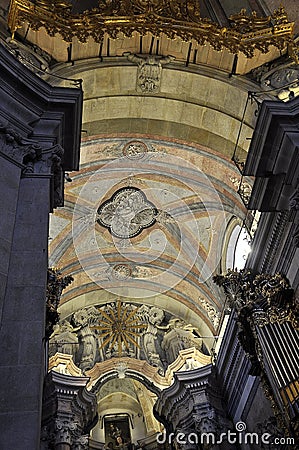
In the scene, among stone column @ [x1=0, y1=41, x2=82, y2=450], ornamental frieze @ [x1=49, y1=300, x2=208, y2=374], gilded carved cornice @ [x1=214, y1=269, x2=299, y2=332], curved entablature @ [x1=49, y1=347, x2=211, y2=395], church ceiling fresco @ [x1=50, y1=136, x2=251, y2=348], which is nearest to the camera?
stone column @ [x1=0, y1=41, x2=82, y2=450]

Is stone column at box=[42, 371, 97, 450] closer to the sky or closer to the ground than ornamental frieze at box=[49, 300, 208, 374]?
closer to the ground

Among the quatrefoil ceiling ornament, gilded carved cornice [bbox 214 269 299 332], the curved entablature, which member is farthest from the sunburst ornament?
gilded carved cornice [bbox 214 269 299 332]

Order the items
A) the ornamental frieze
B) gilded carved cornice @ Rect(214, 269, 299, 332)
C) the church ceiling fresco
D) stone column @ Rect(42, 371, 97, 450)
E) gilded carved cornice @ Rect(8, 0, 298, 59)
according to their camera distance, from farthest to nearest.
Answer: the ornamental frieze < the church ceiling fresco < stone column @ Rect(42, 371, 97, 450) < gilded carved cornice @ Rect(8, 0, 298, 59) < gilded carved cornice @ Rect(214, 269, 299, 332)

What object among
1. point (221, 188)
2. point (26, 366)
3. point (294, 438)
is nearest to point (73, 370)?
point (221, 188)

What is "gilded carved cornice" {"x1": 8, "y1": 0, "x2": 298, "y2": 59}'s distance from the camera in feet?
34.8

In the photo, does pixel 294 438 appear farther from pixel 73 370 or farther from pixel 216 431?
pixel 73 370

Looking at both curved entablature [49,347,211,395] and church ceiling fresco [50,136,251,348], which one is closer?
church ceiling fresco [50,136,251,348]

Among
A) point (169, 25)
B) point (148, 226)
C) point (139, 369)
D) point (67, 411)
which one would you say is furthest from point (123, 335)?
point (169, 25)

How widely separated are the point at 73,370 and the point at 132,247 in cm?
378

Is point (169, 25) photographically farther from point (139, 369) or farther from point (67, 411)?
point (139, 369)


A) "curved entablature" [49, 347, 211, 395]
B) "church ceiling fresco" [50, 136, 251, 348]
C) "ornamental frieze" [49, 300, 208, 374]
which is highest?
"church ceiling fresco" [50, 136, 251, 348]

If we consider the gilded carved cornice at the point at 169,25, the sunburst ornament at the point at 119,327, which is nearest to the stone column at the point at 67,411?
the sunburst ornament at the point at 119,327

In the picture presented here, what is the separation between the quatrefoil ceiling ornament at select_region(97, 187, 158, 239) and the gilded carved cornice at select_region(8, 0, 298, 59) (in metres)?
4.48

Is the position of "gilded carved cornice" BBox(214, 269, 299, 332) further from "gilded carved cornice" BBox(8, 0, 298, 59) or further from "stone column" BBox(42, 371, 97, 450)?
"stone column" BBox(42, 371, 97, 450)
